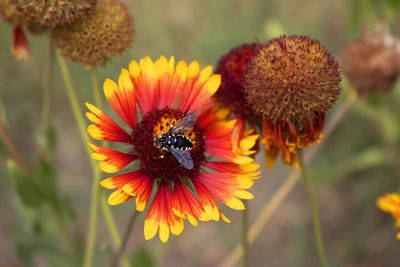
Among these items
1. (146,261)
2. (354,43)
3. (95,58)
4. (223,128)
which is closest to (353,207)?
(354,43)

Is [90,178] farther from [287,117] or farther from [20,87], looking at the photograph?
[287,117]

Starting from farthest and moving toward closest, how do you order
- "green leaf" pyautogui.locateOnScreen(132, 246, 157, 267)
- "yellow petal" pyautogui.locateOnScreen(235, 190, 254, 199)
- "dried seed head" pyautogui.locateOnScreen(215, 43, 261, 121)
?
"green leaf" pyautogui.locateOnScreen(132, 246, 157, 267) → "dried seed head" pyautogui.locateOnScreen(215, 43, 261, 121) → "yellow petal" pyautogui.locateOnScreen(235, 190, 254, 199)

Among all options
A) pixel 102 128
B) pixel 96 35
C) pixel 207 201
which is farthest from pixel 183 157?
pixel 96 35

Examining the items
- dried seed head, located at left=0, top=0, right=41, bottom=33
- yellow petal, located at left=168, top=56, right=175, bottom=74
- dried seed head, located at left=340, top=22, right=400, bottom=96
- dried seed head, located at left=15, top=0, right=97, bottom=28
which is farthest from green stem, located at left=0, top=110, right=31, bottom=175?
dried seed head, located at left=340, top=22, right=400, bottom=96

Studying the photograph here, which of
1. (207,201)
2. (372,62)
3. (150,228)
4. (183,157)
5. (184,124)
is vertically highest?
(372,62)

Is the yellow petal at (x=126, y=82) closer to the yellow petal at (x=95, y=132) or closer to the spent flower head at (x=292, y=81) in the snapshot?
the yellow petal at (x=95, y=132)

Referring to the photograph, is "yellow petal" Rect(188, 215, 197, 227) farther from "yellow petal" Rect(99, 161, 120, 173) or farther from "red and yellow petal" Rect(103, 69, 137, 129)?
"red and yellow petal" Rect(103, 69, 137, 129)

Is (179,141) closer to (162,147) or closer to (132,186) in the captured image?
(162,147)
